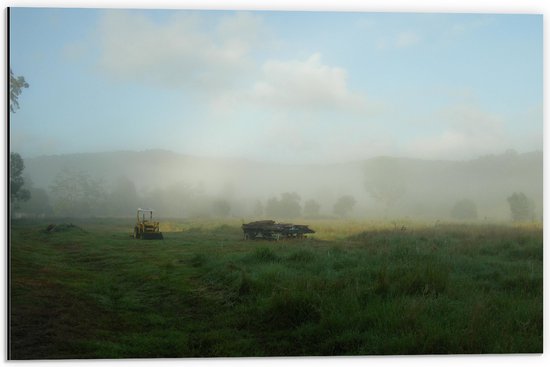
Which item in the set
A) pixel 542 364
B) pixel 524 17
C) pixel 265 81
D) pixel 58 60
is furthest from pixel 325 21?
pixel 542 364

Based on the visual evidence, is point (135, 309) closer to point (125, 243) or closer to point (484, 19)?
point (125, 243)

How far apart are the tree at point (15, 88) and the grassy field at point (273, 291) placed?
4.27ft

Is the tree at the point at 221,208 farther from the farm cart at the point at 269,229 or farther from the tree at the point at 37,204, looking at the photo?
the tree at the point at 37,204

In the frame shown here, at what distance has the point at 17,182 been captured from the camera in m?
6.14

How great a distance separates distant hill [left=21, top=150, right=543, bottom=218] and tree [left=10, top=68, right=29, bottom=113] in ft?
2.16

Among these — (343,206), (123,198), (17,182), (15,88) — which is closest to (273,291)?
(343,206)

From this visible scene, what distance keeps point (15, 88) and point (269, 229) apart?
3228mm

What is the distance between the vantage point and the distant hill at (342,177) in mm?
6336

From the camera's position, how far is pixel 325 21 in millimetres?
6539

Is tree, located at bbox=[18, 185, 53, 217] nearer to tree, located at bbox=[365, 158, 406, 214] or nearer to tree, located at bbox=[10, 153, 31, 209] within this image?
tree, located at bbox=[10, 153, 31, 209]

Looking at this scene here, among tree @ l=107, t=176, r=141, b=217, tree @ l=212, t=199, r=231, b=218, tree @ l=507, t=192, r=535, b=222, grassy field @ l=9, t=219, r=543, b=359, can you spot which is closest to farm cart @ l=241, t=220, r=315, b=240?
grassy field @ l=9, t=219, r=543, b=359

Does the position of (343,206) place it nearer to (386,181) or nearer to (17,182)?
(386,181)

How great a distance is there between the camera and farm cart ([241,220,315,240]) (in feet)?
21.2

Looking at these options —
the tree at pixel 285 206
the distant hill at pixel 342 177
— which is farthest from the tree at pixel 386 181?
the tree at pixel 285 206
